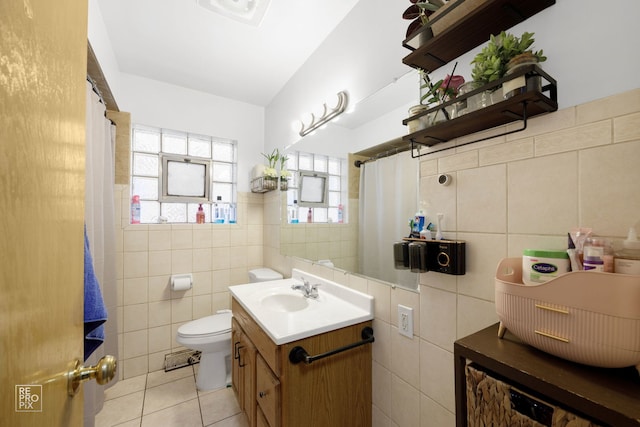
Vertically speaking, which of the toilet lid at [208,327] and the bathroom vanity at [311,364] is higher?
the bathroom vanity at [311,364]

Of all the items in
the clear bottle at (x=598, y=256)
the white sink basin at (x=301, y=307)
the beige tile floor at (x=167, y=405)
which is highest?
the clear bottle at (x=598, y=256)

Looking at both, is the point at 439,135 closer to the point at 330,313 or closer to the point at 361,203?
the point at 361,203

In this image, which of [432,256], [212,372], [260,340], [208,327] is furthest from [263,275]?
[432,256]

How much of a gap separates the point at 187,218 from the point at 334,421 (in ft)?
7.11

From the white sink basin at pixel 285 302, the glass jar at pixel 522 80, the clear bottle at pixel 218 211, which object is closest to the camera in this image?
the glass jar at pixel 522 80

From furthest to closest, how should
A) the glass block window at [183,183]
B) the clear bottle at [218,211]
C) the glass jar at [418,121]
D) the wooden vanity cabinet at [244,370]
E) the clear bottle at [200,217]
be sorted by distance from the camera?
1. the clear bottle at [218,211]
2. the clear bottle at [200,217]
3. the glass block window at [183,183]
4. the wooden vanity cabinet at [244,370]
5. the glass jar at [418,121]

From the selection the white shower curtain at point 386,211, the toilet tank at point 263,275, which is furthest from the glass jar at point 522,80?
the toilet tank at point 263,275

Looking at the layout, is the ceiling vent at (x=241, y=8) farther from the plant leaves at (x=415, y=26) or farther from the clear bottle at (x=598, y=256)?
the clear bottle at (x=598, y=256)

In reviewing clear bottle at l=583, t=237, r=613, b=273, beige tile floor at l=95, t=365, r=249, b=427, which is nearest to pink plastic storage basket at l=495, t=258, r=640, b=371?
clear bottle at l=583, t=237, r=613, b=273

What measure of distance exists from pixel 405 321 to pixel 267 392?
726 mm

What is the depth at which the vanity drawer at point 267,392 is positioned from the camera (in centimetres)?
109

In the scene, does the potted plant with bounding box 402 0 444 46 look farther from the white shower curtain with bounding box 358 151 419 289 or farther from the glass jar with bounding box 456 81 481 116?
the white shower curtain with bounding box 358 151 419 289

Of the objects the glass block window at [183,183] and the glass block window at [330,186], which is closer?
the glass block window at [330,186]

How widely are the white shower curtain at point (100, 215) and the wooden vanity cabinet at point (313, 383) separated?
1024 millimetres
